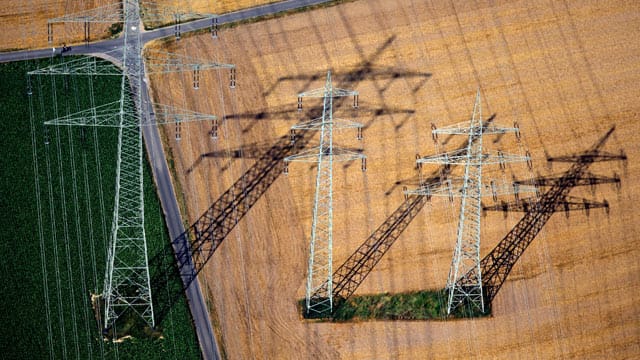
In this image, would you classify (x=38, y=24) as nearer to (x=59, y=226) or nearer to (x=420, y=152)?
(x=59, y=226)

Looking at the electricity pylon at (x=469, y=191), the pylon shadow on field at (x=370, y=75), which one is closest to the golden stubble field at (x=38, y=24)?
the pylon shadow on field at (x=370, y=75)

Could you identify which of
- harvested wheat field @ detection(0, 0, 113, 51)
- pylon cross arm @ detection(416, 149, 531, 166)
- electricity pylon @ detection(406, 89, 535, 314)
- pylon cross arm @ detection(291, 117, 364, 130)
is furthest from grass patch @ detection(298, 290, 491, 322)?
harvested wheat field @ detection(0, 0, 113, 51)

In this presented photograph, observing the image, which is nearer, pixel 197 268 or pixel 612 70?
pixel 197 268

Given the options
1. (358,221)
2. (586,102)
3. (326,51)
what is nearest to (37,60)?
(326,51)

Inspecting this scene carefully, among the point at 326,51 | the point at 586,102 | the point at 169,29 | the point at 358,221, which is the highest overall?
the point at 169,29

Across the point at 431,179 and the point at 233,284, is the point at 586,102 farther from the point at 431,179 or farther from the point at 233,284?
the point at 233,284
